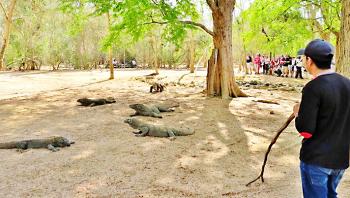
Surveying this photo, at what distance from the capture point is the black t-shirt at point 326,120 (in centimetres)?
226

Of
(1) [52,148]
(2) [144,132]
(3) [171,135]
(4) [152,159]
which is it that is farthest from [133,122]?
(4) [152,159]

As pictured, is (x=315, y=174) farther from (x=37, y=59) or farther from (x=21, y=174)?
(x=37, y=59)

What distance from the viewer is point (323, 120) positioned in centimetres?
230

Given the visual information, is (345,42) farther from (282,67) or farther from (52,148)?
(282,67)

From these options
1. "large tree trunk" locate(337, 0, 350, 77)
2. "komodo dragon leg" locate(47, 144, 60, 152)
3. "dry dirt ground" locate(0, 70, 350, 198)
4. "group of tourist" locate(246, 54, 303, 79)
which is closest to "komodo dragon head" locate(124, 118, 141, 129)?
"dry dirt ground" locate(0, 70, 350, 198)

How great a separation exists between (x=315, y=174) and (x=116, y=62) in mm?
45583

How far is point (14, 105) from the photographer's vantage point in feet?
38.6

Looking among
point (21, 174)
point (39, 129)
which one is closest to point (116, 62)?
point (39, 129)

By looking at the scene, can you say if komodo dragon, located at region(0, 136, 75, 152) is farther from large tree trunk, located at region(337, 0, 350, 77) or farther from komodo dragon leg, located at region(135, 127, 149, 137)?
large tree trunk, located at region(337, 0, 350, 77)

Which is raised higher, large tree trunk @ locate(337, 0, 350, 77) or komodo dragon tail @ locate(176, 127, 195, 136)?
large tree trunk @ locate(337, 0, 350, 77)

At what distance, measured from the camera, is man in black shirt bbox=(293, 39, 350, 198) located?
7.42 feet

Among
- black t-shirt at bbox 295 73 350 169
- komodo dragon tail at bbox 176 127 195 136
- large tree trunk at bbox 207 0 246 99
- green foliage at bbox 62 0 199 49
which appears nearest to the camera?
black t-shirt at bbox 295 73 350 169

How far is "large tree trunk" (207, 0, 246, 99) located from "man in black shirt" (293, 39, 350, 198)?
9.60 m

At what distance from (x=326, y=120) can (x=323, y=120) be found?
17mm
